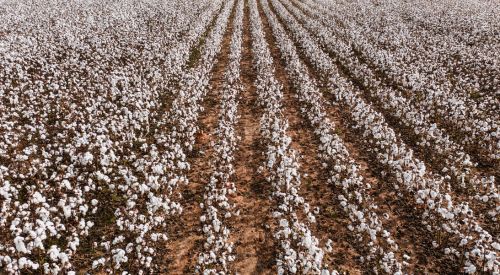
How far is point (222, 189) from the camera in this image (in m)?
10.7

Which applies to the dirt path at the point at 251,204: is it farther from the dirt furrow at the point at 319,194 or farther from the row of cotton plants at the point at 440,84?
the row of cotton plants at the point at 440,84

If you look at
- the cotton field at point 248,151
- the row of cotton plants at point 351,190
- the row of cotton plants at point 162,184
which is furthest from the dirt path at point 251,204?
the row of cotton plants at point 351,190

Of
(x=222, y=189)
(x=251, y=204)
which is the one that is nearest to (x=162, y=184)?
(x=222, y=189)

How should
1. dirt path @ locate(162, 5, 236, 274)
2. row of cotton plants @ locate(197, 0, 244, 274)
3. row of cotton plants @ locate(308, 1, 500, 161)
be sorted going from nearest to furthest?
→ row of cotton plants @ locate(197, 0, 244, 274), dirt path @ locate(162, 5, 236, 274), row of cotton plants @ locate(308, 1, 500, 161)

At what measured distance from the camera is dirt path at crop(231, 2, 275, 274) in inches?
361

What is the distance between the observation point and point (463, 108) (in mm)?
16172

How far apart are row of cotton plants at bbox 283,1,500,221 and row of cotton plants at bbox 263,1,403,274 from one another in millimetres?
3011

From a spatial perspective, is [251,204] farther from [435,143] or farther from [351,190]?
[435,143]

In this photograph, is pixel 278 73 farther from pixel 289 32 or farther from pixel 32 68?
pixel 32 68

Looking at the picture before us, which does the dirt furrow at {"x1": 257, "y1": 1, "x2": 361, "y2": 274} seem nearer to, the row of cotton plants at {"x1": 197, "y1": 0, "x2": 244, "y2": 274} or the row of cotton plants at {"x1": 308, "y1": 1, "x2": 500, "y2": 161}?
the row of cotton plants at {"x1": 197, "y1": 0, "x2": 244, "y2": 274}

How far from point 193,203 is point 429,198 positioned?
22.7 ft

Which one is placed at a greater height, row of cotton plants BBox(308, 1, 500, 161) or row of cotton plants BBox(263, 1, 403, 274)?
→ row of cotton plants BBox(308, 1, 500, 161)

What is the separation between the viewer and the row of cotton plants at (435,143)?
1123cm

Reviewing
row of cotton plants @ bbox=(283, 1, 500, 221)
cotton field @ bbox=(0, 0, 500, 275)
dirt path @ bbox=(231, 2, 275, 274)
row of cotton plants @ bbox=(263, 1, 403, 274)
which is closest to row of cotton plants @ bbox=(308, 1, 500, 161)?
cotton field @ bbox=(0, 0, 500, 275)
